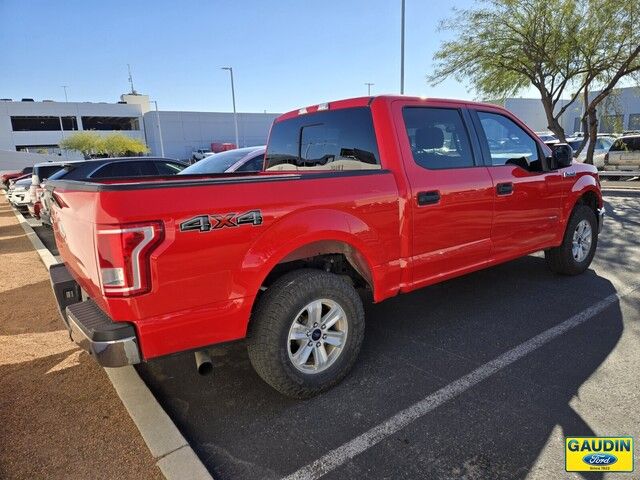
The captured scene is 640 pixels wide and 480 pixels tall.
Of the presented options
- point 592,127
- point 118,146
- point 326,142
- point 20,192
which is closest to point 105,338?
point 326,142

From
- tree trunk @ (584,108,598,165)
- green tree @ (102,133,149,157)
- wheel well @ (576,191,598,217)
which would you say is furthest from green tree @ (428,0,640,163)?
green tree @ (102,133,149,157)

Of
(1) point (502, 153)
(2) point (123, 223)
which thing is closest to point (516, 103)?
(1) point (502, 153)

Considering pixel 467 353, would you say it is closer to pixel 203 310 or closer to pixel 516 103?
pixel 203 310

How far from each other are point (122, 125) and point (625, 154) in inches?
2676

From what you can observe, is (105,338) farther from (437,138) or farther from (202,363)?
(437,138)

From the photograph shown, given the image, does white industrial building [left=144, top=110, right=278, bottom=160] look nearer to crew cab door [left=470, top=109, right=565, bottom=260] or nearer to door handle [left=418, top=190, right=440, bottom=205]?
crew cab door [left=470, top=109, right=565, bottom=260]

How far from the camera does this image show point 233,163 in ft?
23.1

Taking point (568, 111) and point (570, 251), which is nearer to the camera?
point (570, 251)

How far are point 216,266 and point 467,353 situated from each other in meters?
2.19

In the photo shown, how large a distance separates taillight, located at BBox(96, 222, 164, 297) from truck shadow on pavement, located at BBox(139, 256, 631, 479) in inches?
30.9

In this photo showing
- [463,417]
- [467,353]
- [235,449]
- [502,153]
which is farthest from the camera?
[502,153]

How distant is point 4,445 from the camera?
2553 mm

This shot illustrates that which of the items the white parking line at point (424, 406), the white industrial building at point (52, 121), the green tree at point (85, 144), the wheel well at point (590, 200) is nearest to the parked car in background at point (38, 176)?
the white parking line at point (424, 406)

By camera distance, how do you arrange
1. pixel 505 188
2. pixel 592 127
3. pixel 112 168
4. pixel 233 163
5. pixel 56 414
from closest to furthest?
pixel 56 414, pixel 505 188, pixel 233 163, pixel 112 168, pixel 592 127
